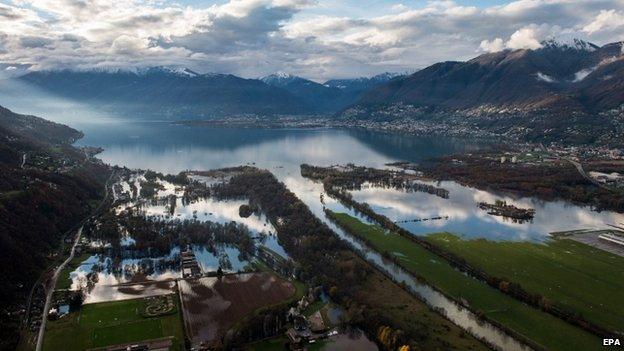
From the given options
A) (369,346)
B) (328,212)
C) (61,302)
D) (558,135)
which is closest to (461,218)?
(328,212)

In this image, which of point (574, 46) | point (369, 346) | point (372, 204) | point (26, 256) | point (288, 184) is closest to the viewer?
point (369, 346)

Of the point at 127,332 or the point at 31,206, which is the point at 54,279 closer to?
the point at 127,332

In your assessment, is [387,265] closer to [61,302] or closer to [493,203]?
[61,302]

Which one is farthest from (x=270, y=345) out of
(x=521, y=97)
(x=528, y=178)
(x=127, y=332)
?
(x=521, y=97)

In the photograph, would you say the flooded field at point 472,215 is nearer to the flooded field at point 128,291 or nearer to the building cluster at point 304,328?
the building cluster at point 304,328

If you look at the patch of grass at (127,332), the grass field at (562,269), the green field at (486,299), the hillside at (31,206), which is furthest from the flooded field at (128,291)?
the grass field at (562,269)
